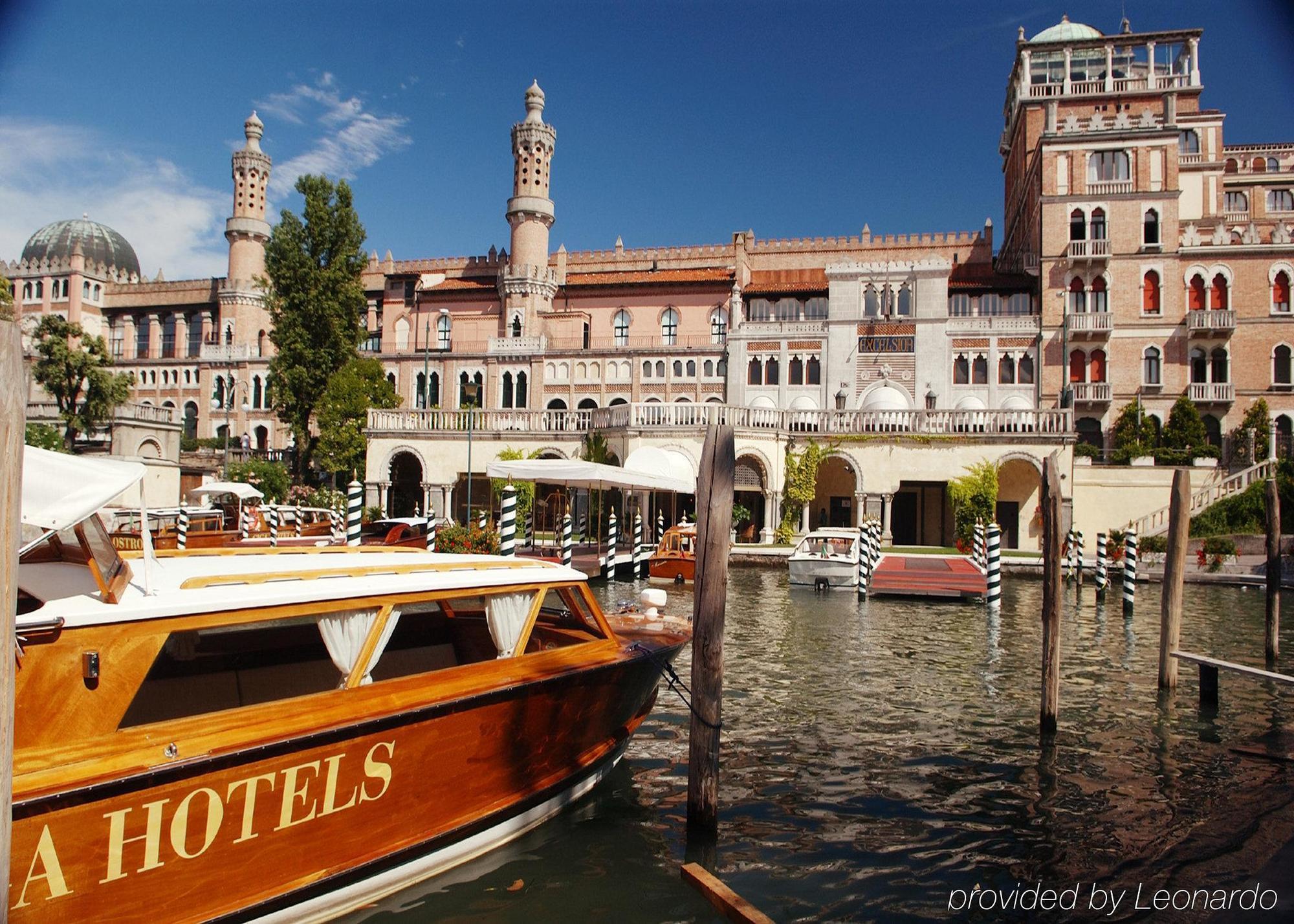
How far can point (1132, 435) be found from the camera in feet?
119

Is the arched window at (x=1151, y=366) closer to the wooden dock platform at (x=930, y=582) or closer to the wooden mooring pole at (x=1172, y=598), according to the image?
the wooden dock platform at (x=930, y=582)

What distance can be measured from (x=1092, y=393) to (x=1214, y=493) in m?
8.35

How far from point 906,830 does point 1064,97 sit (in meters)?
47.2

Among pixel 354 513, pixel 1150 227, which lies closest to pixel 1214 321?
pixel 1150 227

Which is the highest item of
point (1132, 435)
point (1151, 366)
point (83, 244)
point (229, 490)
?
point (83, 244)

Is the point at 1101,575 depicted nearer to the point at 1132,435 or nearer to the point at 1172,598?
the point at 1172,598

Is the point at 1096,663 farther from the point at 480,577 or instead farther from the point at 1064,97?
the point at 1064,97

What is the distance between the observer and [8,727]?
3.98 m

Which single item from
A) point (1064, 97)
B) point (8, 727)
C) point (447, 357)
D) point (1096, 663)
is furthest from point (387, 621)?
point (1064, 97)

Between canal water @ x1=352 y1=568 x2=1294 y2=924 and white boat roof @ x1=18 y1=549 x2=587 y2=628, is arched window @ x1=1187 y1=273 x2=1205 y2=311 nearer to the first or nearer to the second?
canal water @ x1=352 y1=568 x2=1294 y2=924

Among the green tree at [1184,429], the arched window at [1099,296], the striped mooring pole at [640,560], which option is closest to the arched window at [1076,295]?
the arched window at [1099,296]

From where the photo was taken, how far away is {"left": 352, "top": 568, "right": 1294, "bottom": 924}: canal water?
634 cm

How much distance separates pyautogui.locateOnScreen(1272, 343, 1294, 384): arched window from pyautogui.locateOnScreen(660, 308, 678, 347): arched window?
1074 inches

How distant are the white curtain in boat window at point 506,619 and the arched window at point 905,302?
36.7 meters
